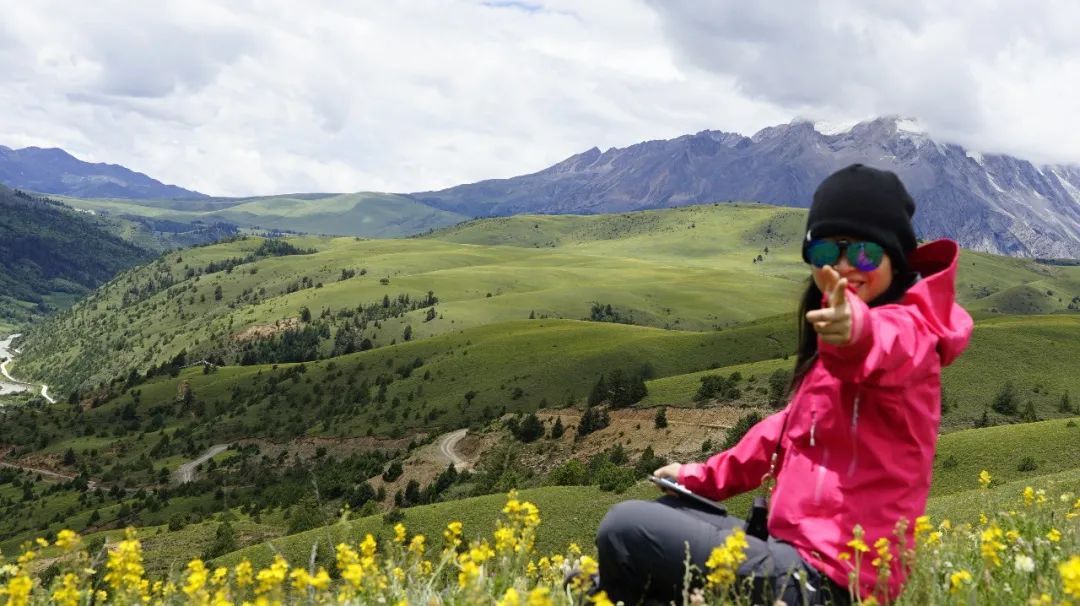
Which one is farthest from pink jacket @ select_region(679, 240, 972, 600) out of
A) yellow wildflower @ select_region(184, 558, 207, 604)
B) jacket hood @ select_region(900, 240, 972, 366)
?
yellow wildflower @ select_region(184, 558, 207, 604)

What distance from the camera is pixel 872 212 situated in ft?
17.0

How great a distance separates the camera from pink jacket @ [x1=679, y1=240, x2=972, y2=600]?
4266 mm

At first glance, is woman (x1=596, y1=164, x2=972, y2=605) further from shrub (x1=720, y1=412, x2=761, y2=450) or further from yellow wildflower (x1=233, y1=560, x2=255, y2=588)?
shrub (x1=720, y1=412, x2=761, y2=450)

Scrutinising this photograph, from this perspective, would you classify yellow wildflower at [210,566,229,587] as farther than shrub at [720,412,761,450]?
No

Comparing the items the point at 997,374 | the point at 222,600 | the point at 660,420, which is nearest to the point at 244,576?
the point at 222,600

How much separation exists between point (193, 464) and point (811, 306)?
131498 millimetres

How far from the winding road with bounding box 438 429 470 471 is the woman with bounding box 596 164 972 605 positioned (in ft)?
235

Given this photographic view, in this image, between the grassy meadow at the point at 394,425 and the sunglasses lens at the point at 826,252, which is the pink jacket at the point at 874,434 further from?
the grassy meadow at the point at 394,425

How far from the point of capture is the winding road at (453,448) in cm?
7725

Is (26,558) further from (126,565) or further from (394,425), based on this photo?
(394,425)

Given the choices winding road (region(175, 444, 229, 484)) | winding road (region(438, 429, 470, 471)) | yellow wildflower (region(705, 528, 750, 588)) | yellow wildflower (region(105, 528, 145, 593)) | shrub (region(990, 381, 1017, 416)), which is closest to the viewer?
yellow wildflower (region(705, 528, 750, 588))

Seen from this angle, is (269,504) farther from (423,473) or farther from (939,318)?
(939,318)

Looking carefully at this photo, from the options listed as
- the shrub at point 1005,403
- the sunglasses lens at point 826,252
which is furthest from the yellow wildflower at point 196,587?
the shrub at point 1005,403

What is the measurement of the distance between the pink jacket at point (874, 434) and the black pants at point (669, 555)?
0.20m
